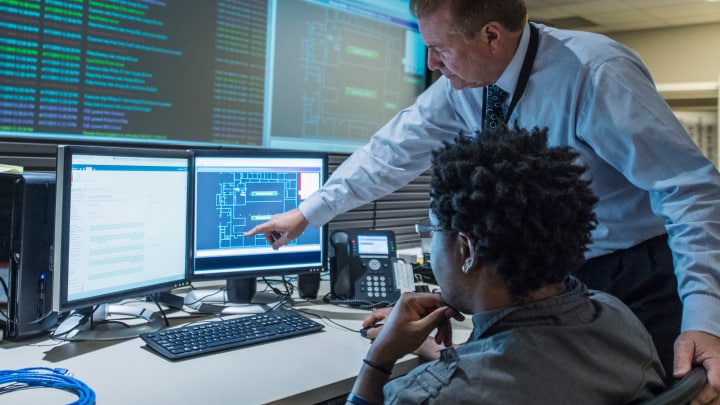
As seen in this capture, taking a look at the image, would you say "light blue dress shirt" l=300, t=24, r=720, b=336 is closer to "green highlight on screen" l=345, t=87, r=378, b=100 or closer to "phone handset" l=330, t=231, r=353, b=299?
"phone handset" l=330, t=231, r=353, b=299

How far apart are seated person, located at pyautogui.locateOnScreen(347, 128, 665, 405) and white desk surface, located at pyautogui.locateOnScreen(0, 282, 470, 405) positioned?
1.12 ft

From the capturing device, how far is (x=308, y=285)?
6.10 ft

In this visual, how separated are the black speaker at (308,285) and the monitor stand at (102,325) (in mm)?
475

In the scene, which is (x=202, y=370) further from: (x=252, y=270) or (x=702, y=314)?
(x=702, y=314)

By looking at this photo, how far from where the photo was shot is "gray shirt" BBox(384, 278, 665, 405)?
0.76 metres

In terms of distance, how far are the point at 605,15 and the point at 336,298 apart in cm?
519

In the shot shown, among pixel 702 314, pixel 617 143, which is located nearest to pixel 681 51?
pixel 617 143

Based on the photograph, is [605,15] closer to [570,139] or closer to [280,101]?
[280,101]

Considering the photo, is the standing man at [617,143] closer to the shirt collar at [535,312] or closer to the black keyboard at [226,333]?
the shirt collar at [535,312]

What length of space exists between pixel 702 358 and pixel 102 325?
1.28 metres

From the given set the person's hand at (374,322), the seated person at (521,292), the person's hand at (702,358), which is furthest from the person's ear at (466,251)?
the person's hand at (374,322)

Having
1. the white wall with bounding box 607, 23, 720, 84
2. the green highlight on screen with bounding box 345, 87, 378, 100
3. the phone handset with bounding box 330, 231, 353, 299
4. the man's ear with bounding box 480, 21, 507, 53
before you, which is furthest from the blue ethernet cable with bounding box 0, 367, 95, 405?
the white wall with bounding box 607, 23, 720, 84

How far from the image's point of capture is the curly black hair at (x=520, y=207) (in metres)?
0.82

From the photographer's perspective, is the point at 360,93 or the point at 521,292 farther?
the point at 360,93
